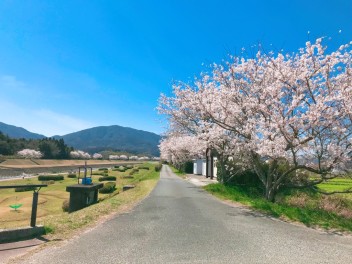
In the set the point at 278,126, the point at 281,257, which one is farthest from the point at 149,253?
the point at 278,126

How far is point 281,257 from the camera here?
6582 mm

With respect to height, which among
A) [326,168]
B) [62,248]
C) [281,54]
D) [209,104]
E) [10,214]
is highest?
[281,54]

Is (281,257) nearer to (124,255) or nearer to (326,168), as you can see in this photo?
(124,255)

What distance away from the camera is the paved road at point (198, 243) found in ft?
20.9

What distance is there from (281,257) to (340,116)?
8.39 m

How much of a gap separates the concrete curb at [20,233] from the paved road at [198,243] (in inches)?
45.7

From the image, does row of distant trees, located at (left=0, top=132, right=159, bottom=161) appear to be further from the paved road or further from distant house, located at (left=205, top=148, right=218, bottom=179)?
the paved road

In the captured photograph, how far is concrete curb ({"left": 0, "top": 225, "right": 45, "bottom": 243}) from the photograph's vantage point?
7273 millimetres

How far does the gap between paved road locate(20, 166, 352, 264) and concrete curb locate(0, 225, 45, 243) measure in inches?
45.7

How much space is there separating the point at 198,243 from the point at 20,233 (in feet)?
14.4

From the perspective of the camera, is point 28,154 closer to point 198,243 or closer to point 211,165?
point 211,165

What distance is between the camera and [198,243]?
294 inches

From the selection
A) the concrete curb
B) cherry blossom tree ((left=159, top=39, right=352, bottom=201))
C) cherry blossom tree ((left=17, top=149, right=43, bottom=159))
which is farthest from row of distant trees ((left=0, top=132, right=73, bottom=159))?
the concrete curb

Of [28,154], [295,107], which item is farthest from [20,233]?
[28,154]
